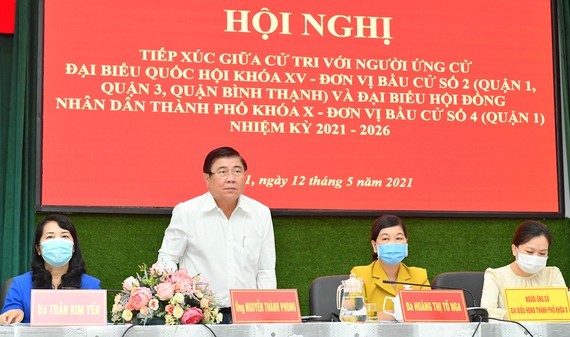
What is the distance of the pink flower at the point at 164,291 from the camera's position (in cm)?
248

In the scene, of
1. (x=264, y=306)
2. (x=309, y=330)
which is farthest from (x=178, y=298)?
(x=309, y=330)

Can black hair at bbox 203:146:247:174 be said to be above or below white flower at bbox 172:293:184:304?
above

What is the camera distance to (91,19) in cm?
436

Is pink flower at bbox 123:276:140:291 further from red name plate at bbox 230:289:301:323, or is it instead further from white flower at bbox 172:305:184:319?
red name plate at bbox 230:289:301:323

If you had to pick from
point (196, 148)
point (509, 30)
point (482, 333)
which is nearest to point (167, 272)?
point (482, 333)

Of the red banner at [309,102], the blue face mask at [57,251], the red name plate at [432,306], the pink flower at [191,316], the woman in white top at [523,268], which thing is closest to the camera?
the pink flower at [191,316]

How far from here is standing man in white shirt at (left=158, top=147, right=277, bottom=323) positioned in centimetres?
356

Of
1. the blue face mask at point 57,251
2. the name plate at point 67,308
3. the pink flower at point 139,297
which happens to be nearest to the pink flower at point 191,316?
the pink flower at point 139,297

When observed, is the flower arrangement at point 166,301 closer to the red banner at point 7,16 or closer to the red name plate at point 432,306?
the red name plate at point 432,306

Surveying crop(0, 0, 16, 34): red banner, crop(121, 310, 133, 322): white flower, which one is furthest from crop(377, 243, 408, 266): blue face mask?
→ crop(0, 0, 16, 34): red banner

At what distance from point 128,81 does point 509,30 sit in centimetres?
205

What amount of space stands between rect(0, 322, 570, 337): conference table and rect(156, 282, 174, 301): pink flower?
100 millimetres

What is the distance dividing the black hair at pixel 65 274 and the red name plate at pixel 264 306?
0.92m

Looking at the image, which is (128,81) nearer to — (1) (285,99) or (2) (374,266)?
(1) (285,99)
